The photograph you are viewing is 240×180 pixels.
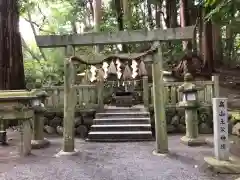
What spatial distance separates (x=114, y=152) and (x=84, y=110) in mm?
3306

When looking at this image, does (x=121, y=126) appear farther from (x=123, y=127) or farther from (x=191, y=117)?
(x=191, y=117)

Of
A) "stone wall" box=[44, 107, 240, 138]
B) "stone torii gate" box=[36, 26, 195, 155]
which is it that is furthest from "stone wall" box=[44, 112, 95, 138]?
"stone torii gate" box=[36, 26, 195, 155]

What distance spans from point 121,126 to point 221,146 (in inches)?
150

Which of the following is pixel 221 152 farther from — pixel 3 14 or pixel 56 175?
pixel 3 14

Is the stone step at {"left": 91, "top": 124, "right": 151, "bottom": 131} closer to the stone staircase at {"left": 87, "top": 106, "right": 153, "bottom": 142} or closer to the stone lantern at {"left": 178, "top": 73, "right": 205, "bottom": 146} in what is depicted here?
the stone staircase at {"left": 87, "top": 106, "right": 153, "bottom": 142}

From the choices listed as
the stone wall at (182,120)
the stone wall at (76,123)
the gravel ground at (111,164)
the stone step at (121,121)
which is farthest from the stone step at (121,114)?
the gravel ground at (111,164)

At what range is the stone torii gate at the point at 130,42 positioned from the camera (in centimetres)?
640

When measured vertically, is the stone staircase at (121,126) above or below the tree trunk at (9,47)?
below

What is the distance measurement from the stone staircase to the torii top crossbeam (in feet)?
9.72

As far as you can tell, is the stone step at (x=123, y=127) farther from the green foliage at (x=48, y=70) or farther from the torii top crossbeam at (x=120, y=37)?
the green foliage at (x=48, y=70)

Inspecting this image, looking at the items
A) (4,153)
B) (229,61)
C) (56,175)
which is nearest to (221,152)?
(56,175)

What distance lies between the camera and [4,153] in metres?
7.02

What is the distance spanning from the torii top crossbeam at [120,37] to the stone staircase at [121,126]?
2964 millimetres

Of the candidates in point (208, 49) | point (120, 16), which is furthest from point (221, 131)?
point (208, 49)
